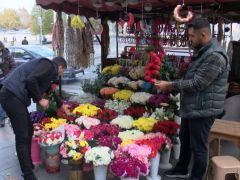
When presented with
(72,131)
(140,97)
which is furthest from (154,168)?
(140,97)

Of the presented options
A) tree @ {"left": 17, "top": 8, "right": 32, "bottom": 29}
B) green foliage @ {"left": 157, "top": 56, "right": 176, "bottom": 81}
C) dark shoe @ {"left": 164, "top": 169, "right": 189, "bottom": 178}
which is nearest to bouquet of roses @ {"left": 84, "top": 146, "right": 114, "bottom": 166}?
dark shoe @ {"left": 164, "top": 169, "right": 189, "bottom": 178}

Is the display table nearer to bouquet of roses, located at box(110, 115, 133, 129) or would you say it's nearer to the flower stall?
the flower stall

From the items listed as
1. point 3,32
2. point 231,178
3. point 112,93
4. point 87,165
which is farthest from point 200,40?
point 3,32

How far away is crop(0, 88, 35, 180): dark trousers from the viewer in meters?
3.49

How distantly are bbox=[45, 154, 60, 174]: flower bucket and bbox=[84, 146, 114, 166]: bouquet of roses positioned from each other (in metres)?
0.67

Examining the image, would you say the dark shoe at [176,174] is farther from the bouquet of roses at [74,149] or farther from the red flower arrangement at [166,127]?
the bouquet of roses at [74,149]

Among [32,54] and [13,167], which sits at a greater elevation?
[32,54]

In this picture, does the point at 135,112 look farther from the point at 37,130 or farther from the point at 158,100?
the point at 37,130

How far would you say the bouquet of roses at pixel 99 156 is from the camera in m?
3.40

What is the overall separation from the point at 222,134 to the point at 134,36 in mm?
3222

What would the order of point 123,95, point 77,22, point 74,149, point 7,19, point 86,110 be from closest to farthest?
point 74,149, point 86,110, point 123,95, point 77,22, point 7,19

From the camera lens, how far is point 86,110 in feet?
15.5

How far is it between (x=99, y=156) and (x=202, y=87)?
1263mm

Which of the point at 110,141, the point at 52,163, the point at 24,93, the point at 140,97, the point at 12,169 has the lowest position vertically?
the point at 12,169
